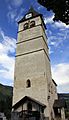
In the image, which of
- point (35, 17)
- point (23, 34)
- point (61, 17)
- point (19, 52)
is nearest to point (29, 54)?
point (19, 52)

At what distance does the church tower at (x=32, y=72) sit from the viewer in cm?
2036

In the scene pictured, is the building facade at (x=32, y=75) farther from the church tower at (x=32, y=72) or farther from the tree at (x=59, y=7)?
the tree at (x=59, y=7)

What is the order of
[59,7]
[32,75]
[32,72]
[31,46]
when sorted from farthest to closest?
[31,46], [32,72], [32,75], [59,7]

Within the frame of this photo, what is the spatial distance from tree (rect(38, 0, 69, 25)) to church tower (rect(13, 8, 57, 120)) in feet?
40.8

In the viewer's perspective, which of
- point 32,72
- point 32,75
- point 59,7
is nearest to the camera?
point 59,7

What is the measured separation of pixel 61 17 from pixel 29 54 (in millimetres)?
15088

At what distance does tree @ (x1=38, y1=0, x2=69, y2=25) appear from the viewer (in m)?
9.18

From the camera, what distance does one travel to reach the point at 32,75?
74.6 ft

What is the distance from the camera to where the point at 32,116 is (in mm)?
19062

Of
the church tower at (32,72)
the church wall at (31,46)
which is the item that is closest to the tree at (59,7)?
the church tower at (32,72)

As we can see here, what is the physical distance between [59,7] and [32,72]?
14.4m

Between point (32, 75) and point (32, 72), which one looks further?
point (32, 72)

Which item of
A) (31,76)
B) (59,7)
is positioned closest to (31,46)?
(31,76)

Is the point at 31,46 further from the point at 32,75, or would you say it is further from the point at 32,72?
the point at 32,75
